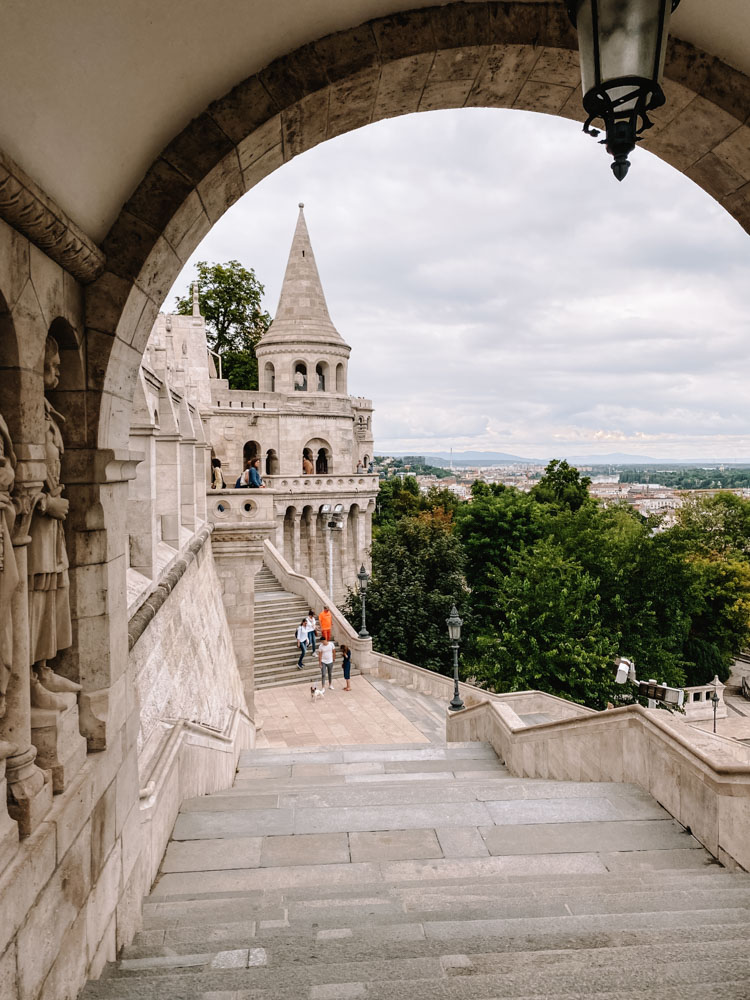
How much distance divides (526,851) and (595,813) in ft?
2.64

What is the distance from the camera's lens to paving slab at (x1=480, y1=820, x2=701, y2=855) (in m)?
4.43

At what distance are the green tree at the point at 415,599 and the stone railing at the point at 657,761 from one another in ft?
49.5

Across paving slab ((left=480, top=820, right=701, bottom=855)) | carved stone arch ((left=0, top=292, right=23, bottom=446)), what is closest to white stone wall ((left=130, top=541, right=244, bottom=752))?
carved stone arch ((left=0, top=292, right=23, bottom=446))

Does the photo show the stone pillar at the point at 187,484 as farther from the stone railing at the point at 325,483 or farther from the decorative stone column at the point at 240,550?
the stone railing at the point at 325,483

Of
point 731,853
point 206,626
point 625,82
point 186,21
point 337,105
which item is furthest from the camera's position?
point 206,626

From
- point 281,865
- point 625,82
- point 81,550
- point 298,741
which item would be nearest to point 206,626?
point 298,741

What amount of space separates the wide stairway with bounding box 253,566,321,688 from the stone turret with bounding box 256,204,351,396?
14.5 m

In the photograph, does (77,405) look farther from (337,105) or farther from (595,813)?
(595,813)

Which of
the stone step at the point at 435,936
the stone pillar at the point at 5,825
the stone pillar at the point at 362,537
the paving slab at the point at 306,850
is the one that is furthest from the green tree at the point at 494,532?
the stone pillar at the point at 5,825

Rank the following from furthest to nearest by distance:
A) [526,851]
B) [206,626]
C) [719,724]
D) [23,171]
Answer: [719,724] < [206,626] < [526,851] < [23,171]

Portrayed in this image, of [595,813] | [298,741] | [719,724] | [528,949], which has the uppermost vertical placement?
[528,949]

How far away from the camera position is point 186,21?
8.48 feet

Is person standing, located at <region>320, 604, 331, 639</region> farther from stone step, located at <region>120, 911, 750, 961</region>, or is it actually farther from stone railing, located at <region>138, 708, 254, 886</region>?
stone step, located at <region>120, 911, 750, 961</region>

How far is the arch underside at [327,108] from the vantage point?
3031 mm
